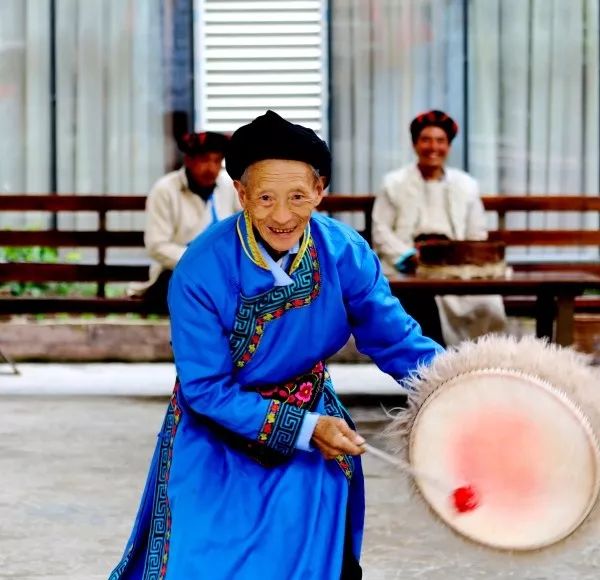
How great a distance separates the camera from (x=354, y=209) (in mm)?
9023

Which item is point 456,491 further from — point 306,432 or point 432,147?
point 432,147

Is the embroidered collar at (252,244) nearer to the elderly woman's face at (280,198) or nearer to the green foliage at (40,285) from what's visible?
the elderly woman's face at (280,198)

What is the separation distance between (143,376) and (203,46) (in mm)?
2688

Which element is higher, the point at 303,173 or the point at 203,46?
the point at 203,46

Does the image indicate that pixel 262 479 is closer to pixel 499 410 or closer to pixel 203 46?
pixel 499 410

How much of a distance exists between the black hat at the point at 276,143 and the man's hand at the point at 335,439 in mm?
561

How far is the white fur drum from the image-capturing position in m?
2.96

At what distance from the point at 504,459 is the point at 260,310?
620 mm

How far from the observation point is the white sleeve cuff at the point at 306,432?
3.09 m

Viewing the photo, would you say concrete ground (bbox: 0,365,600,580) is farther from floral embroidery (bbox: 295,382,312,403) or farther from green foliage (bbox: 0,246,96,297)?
green foliage (bbox: 0,246,96,297)

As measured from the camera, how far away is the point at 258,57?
1041cm

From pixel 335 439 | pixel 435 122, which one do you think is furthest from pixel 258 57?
pixel 335 439

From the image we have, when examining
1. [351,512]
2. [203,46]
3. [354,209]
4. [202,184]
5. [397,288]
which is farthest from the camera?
[203,46]

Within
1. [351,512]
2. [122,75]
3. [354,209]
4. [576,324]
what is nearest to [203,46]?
[122,75]
